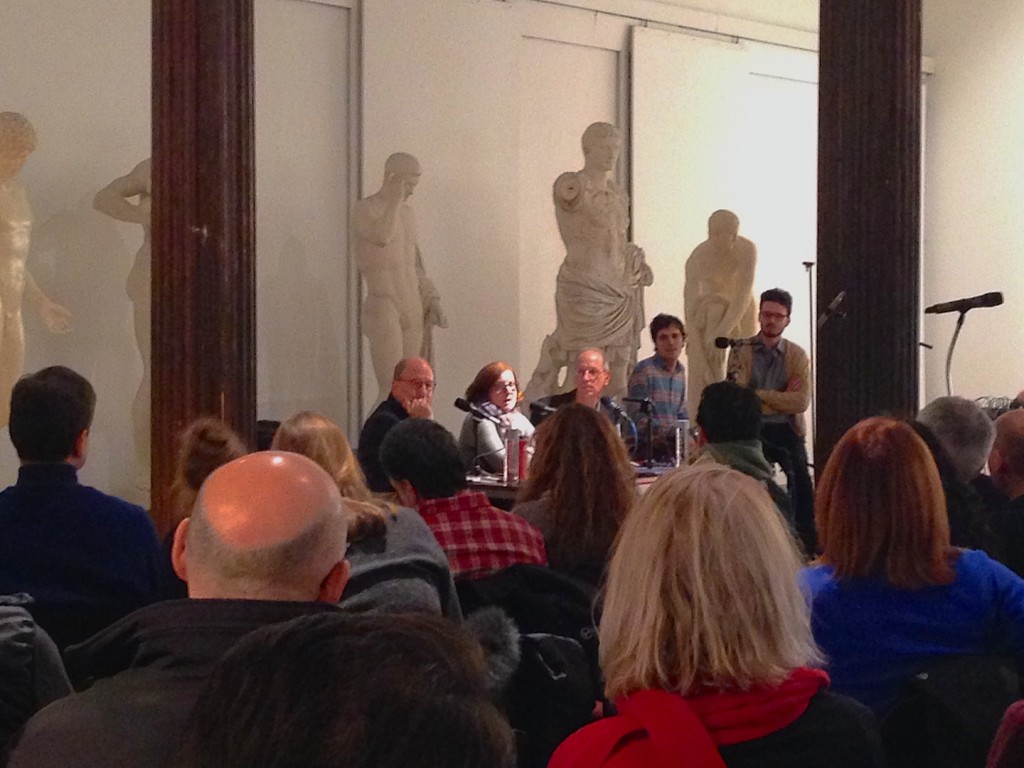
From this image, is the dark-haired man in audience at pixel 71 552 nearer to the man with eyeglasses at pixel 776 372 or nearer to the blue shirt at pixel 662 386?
the man with eyeglasses at pixel 776 372

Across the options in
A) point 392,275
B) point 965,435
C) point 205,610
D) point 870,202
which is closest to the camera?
point 205,610

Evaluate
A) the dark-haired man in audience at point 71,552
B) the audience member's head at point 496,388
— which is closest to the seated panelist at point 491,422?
the audience member's head at point 496,388

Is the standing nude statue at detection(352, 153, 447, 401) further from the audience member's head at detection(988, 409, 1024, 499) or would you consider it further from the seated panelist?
the audience member's head at detection(988, 409, 1024, 499)

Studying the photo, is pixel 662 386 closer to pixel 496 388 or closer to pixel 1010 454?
pixel 496 388

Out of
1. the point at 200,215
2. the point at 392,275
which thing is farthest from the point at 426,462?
the point at 392,275

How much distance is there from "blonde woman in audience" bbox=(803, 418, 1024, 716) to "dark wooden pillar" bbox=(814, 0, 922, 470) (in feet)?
10.2

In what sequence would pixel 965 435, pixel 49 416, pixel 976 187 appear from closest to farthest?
pixel 49 416 → pixel 965 435 → pixel 976 187

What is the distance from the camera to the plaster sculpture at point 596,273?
9.99 meters

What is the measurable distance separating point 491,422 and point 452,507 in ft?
12.5

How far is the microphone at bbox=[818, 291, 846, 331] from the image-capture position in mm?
5781

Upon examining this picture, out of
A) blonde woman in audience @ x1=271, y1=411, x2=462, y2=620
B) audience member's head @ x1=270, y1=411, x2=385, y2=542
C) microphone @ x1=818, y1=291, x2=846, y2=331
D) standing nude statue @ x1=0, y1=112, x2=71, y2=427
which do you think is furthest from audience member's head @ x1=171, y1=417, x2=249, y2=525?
standing nude statue @ x1=0, y1=112, x2=71, y2=427

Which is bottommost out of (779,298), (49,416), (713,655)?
(713,655)

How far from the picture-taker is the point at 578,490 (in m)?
3.52

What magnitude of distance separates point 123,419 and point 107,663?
8.17 metres
